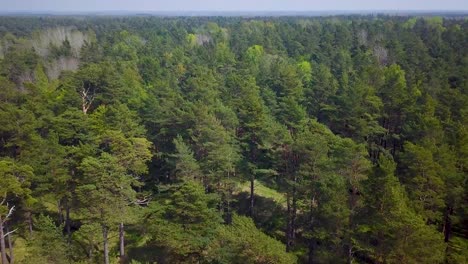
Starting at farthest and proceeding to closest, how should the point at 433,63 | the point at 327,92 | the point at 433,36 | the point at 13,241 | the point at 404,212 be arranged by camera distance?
1. the point at 433,36
2. the point at 433,63
3. the point at 327,92
4. the point at 13,241
5. the point at 404,212

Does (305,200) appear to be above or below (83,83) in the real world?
below

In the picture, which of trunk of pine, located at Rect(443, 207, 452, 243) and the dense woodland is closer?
the dense woodland

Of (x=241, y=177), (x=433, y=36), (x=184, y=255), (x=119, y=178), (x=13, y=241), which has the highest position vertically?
(x=433, y=36)

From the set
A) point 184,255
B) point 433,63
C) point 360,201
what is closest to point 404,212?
point 360,201

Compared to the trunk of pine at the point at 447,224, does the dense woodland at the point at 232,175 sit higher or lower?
higher

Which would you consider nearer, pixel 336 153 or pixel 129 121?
pixel 336 153

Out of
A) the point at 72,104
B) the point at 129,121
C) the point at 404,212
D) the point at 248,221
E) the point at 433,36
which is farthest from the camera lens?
the point at 433,36

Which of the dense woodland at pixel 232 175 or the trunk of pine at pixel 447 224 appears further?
the trunk of pine at pixel 447 224

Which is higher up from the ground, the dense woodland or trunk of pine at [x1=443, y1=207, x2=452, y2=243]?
the dense woodland

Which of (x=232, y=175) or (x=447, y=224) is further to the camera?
(x=232, y=175)

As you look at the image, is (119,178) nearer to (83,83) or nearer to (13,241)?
(13,241)

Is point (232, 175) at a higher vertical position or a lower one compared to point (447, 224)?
higher
